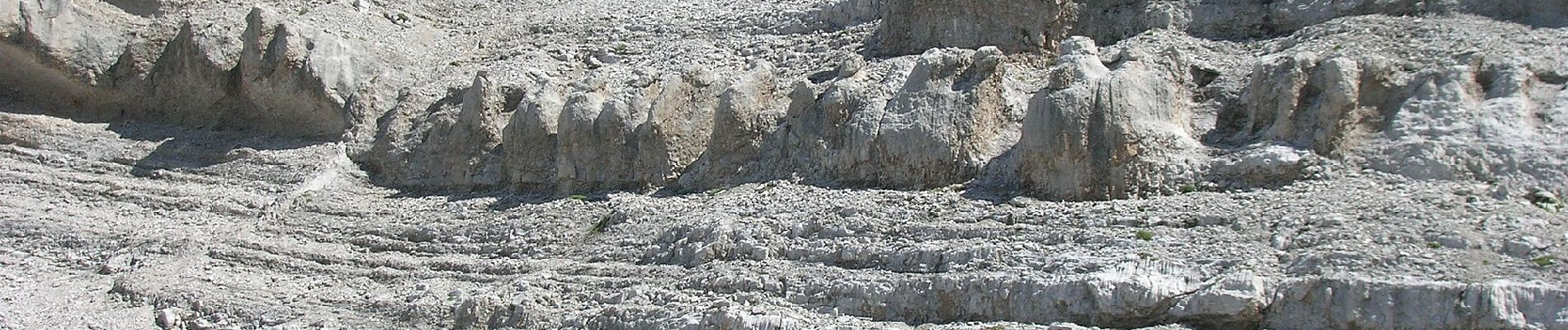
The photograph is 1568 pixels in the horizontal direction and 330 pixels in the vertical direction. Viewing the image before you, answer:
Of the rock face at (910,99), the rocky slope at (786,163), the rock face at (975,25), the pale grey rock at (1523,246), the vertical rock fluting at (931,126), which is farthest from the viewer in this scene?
the rock face at (975,25)

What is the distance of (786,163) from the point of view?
2405cm

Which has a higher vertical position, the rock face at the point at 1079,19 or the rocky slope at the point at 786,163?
the rock face at the point at 1079,19

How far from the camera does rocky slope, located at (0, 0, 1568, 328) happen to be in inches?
728

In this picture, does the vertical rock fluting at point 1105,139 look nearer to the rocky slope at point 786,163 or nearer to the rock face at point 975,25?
the rocky slope at point 786,163

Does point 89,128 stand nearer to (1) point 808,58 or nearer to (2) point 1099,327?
(1) point 808,58

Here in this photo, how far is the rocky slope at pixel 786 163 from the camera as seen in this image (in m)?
18.5

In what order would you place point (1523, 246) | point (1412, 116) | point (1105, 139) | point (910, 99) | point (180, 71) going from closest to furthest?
point (1523, 246) < point (1412, 116) < point (1105, 139) < point (910, 99) < point (180, 71)

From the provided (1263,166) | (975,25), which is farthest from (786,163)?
(1263,166)

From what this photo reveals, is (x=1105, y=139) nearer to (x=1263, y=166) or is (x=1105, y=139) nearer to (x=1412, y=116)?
(x=1263, y=166)

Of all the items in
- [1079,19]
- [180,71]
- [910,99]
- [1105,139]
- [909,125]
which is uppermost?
[1079,19]

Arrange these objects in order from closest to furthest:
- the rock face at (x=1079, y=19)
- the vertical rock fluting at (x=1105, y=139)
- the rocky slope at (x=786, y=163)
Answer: the rocky slope at (x=786, y=163) → the vertical rock fluting at (x=1105, y=139) → the rock face at (x=1079, y=19)

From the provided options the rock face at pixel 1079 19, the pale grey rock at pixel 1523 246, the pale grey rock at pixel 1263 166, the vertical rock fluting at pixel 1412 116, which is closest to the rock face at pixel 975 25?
the rock face at pixel 1079 19

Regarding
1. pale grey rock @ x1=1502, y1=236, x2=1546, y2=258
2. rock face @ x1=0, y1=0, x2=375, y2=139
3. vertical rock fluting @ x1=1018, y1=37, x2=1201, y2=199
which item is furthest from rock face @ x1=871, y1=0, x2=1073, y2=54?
rock face @ x1=0, y1=0, x2=375, y2=139

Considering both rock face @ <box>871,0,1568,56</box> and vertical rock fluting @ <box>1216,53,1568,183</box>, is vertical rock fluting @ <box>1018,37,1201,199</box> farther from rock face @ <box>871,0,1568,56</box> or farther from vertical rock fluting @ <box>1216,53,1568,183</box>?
rock face @ <box>871,0,1568,56</box>
